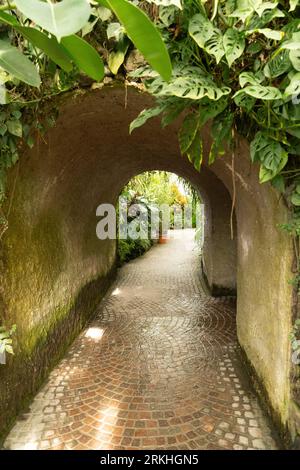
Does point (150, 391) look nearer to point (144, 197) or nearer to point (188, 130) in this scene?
point (188, 130)

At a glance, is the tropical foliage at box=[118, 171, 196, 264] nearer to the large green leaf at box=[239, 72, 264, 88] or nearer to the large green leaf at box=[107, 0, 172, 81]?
the large green leaf at box=[239, 72, 264, 88]

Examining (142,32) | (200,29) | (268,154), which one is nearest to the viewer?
(142,32)

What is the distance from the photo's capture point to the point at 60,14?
875 millimetres

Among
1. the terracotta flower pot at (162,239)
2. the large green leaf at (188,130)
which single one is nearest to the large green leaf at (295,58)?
the large green leaf at (188,130)

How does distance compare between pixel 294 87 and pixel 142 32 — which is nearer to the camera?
pixel 142 32

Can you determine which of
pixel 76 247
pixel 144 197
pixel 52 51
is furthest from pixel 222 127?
pixel 144 197

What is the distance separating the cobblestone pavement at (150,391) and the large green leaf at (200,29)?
319 cm

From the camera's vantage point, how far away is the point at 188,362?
12.3 ft

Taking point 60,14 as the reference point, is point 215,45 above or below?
above

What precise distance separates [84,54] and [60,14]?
30 cm

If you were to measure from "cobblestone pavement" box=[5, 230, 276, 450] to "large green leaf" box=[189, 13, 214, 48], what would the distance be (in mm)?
3192

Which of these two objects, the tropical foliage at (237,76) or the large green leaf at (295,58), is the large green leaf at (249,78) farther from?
the large green leaf at (295,58)

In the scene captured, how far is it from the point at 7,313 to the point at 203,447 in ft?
7.21

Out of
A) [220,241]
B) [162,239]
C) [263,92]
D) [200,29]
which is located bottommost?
[162,239]
